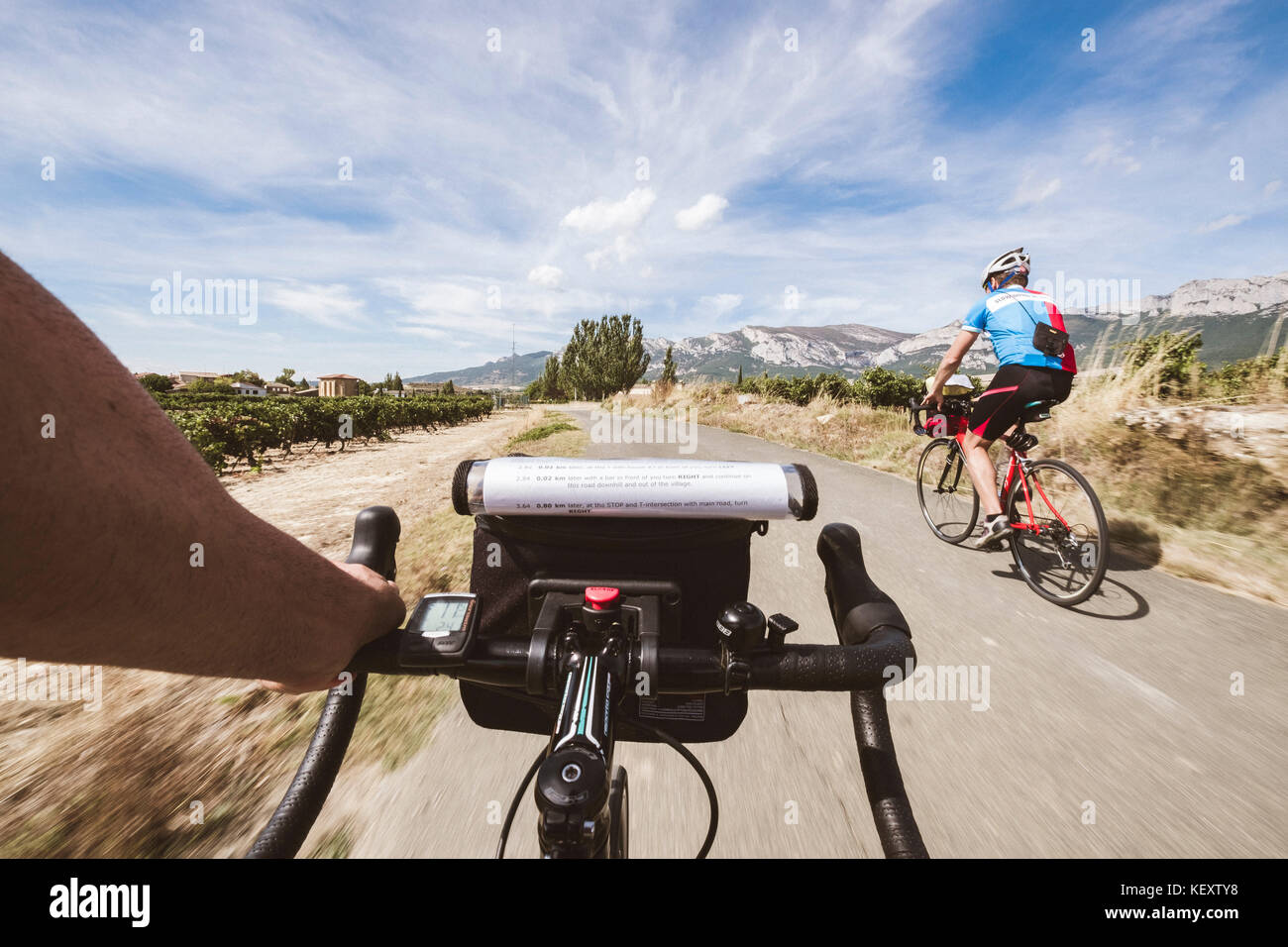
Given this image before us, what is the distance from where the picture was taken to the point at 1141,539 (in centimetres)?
398

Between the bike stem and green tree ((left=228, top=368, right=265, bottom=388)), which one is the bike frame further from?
green tree ((left=228, top=368, right=265, bottom=388))

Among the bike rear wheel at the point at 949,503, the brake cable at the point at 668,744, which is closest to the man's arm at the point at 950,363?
the bike rear wheel at the point at 949,503

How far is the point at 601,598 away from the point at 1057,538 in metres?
3.72

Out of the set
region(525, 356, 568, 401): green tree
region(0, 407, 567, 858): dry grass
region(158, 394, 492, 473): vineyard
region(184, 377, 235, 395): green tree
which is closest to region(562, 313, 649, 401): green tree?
region(525, 356, 568, 401): green tree

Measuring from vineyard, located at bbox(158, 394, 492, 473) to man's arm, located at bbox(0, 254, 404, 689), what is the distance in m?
6.40

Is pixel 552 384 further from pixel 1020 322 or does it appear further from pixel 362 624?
pixel 362 624

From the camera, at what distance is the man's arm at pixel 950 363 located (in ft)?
12.9

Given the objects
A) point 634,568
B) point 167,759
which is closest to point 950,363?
point 634,568

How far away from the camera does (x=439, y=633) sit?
3.00ft

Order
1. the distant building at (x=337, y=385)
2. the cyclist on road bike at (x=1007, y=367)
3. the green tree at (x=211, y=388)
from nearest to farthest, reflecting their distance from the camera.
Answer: the cyclist on road bike at (x=1007, y=367) → the green tree at (x=211, y=388) → the distant building at (x=337, y=385)

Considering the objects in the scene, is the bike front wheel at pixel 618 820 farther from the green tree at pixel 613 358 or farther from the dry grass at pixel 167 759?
the green tree at pixel 613 358

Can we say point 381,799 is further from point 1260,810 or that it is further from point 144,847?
point 1260,810

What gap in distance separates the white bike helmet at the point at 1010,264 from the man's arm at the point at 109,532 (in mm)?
4935
